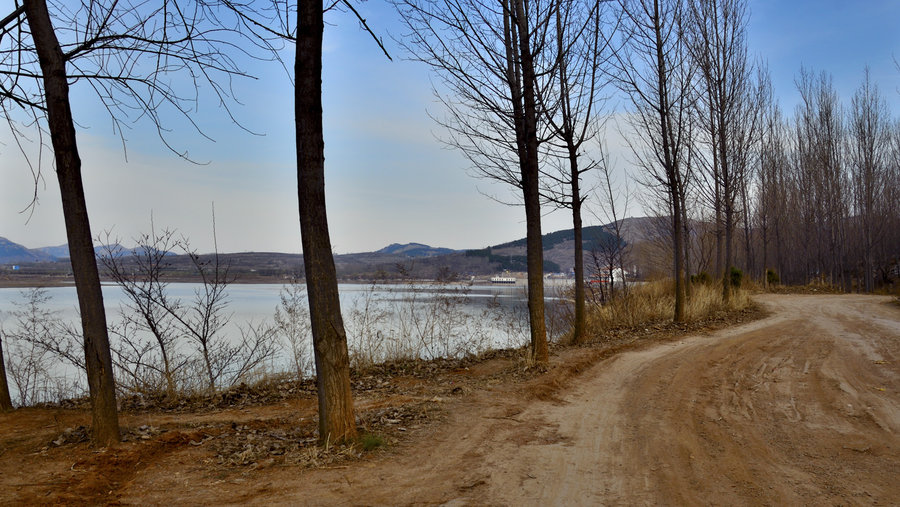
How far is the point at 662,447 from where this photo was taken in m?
5.16

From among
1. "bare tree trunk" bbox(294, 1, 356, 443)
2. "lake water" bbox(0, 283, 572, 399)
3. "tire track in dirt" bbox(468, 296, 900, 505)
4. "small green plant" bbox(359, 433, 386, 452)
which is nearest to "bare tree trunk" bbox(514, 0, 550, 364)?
"tire track in dirt" bbox(468, 296, 900, 505)

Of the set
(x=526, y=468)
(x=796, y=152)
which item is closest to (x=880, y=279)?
(x=796, y=152)

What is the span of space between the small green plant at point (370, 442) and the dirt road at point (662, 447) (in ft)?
0.69

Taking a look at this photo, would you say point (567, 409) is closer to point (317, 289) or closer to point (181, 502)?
point (317, 289)

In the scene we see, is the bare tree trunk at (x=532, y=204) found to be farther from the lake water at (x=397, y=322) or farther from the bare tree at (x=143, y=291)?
the bare tree at (x=143, y=291)

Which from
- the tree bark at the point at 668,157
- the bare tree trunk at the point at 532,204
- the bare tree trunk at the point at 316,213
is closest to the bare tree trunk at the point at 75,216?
the bare tree trunk at the point at 316,213

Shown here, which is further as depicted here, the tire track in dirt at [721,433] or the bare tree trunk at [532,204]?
the bare tree trunk at [532,204]

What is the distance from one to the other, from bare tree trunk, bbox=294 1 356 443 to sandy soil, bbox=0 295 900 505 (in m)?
0.88

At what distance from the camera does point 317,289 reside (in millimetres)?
4797

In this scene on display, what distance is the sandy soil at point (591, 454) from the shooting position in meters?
4.05

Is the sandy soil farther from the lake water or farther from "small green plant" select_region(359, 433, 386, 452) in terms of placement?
the lake water

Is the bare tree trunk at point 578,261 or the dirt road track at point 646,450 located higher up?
the bare tree trunk at point 578,261

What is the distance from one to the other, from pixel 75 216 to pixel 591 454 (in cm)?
517

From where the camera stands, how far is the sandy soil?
4051 mm
